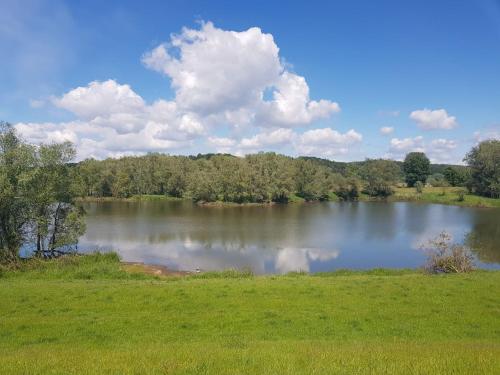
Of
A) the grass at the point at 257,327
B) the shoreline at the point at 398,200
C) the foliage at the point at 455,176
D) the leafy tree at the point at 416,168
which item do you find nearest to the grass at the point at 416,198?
the shoreline at the point at 398,200

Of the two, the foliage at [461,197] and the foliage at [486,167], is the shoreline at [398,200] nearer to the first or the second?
the foliage at [461,197]

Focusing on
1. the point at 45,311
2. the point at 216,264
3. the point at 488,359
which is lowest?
the point at 216,264

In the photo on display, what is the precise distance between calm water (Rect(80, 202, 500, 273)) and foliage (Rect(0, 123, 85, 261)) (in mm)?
6762

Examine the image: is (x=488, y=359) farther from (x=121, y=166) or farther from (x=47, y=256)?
(x=121, y=166)

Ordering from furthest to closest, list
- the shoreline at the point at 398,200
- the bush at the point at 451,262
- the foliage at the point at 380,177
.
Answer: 1. the foliage at the point at 380,177
2. the shoreline at the point at 398,200
3. the bush at the point at 451,262

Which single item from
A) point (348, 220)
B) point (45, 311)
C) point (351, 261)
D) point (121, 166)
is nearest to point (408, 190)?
point (348, 220)

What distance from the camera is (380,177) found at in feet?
408

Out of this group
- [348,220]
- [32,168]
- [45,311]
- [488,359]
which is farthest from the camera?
[348,220]

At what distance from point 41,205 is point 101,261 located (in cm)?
676

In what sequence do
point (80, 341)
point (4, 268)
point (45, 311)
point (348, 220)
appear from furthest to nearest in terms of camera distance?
point (348, 220) → point (4, 268) → point (45, 311) → point (80, 341)

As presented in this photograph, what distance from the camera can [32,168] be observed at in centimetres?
3197

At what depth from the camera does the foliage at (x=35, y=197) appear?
3025 centimetres

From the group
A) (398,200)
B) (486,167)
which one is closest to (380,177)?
(398,200)

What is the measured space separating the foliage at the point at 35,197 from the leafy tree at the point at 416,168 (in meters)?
139
